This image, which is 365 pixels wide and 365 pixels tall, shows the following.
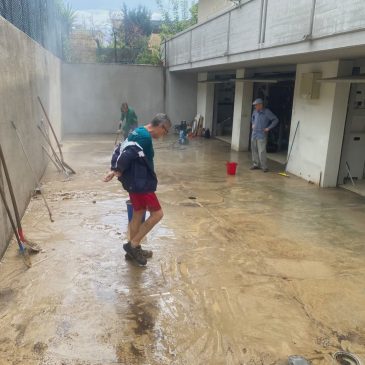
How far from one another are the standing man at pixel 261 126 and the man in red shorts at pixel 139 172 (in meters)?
5.12

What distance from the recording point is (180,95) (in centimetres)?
1622

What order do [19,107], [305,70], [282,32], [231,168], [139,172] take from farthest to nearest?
[231,168]
[305,70]
[282,32]
[19,107]
[139,172]

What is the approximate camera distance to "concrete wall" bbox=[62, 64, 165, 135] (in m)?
15.5

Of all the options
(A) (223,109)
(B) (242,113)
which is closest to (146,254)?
(B) (242,113)

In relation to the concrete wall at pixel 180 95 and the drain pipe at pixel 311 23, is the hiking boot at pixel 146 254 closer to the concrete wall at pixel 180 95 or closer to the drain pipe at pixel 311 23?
the drain pipe at pixel 311 23

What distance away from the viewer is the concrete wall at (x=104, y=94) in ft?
50.8

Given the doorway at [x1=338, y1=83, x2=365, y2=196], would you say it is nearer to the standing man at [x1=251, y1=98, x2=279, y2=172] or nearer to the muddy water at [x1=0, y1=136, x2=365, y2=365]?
the muddy water at [x1=0, y1=136, x2=365, y2=365]

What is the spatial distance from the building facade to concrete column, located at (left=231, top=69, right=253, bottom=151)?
29 millimetres

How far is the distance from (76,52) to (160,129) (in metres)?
20.4

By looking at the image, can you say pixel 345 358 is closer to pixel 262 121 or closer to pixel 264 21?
pixel 264 21

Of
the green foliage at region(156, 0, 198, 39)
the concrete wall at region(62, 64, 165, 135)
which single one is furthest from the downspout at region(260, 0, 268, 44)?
the green foliage at region(156, 0, 198, 39)

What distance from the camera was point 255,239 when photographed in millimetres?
5125

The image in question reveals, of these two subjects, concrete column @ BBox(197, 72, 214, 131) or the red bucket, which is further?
concrete column @ BBox(197, 72, 214, 131)

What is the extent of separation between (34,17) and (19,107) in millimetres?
3489
